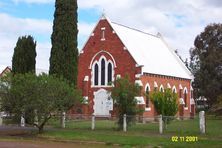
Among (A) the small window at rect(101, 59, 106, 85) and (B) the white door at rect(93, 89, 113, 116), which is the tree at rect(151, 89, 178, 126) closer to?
(B) the white door at rect(93, 89, 113, 116)

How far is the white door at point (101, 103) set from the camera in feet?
176

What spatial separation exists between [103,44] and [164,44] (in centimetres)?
1488

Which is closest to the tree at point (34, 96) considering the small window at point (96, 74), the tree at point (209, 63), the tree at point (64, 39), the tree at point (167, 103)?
the tree at point (167, 103)

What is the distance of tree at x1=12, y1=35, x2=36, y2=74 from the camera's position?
1698 inches

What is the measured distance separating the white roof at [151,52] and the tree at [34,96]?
1966 centimetres

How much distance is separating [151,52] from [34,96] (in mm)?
29123

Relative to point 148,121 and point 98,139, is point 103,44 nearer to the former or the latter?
point 148,121

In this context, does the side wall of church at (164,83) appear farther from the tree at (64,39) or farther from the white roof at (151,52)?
the tree at (64,39)

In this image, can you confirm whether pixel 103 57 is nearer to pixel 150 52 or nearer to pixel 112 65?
pixel 112 65

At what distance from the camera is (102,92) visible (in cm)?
5444

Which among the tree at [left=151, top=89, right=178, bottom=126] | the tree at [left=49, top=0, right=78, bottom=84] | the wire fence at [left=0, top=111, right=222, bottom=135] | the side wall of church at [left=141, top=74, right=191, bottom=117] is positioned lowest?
the wire fence at [left=0, top=111, right=222, bottom=135]

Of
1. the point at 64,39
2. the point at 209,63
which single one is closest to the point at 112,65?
the point at 64,39

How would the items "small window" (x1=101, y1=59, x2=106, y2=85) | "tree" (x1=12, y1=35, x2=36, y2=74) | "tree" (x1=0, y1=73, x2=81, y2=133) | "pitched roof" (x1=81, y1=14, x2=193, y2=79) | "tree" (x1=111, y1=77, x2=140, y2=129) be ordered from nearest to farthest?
"tree" (x1=0, y1=73, x2=81, y2=133) < "tree" (x1=111, y1=77, x2=140, y2=129) < "tree" (x1=12, y1=35, x2=36, y2=74) < "pitched roof" (x1=81, y1=14, x2=193, y2=79) < "small window" (x1=101, y1=59, x2=106, y2=85)

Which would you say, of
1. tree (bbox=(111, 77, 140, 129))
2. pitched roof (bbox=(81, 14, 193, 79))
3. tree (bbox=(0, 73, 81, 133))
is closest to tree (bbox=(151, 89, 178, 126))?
tree (bbox=(111, 77, 140, 129))
